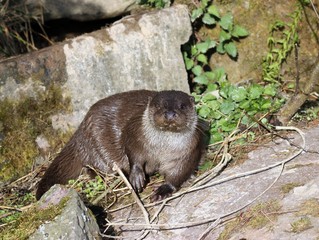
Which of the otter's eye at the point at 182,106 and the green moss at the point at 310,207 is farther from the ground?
the otter's eye at the point at 182,106

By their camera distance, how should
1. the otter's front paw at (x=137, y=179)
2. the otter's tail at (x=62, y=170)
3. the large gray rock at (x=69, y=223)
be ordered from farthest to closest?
the otter's tail at (x=62, y=170), the otter's front paw at (x=137, y=179), the large gray rock at (x=69, y=223)

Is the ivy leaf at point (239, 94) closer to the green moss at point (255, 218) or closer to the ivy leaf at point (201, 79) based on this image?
the ivy leaf at point (201, 79)

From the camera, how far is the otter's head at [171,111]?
121 inches

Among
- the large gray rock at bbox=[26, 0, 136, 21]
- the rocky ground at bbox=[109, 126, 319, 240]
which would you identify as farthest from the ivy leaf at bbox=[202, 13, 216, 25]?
the rocky ground at bbox=[109, 126, 319, 240]

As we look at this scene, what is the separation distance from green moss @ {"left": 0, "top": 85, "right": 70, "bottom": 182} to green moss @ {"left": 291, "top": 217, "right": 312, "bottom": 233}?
1.72 meters

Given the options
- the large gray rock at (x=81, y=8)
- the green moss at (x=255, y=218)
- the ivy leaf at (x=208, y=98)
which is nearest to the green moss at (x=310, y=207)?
the green moss at (x=255, y=218)

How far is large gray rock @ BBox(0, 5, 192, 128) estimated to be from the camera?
12.1 feet

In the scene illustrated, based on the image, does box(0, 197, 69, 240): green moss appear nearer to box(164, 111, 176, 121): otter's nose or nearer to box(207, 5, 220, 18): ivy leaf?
box(164, 111, 176, 121): otter's nose

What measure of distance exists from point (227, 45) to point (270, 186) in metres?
1.57

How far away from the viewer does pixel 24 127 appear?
3.69 metres

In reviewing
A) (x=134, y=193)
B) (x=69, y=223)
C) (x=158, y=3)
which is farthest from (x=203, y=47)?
(x=69, y=223)

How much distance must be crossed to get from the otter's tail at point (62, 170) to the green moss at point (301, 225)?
1.36 meters

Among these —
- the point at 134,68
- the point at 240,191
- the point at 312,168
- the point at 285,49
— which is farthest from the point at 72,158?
the point at 285,49

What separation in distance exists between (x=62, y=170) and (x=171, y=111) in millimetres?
762
